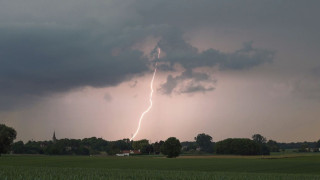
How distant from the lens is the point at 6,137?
419ft

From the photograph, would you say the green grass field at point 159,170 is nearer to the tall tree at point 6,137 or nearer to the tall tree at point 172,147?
the tall tree at point 6,137

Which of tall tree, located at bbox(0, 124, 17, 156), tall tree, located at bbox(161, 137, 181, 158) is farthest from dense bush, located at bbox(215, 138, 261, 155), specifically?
tall tree, located at bbox(0, 124, 17, 156)

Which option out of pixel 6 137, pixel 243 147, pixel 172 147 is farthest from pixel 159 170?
pixel 243 147

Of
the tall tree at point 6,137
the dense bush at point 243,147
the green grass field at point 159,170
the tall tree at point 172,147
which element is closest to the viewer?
the green grass field at point 159,170

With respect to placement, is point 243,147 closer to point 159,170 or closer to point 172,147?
point 172,147

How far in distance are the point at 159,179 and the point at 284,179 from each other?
13705 mm

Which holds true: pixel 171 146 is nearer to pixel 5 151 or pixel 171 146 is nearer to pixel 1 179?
pixel 5 151

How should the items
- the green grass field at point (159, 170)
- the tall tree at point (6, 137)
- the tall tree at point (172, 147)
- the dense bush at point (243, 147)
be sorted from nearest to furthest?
the green grass field at point (159, 170) → the tall tree at point (6, 137) → the tall tree at point (172, 147) → the dense bush at point (243, 147)

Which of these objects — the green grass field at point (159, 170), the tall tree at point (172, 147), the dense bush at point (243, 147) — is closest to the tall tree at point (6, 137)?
the green grass field at point (159, 170)

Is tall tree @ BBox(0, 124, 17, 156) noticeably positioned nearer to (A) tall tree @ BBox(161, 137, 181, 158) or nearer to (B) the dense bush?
(A) tall tree @ BBox(161, 137, 181, 158)

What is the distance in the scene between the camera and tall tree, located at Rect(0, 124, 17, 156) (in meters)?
127

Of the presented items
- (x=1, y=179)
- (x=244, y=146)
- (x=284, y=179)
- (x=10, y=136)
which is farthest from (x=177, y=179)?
(x=244, y=146)

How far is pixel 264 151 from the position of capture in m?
192

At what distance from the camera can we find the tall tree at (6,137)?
12682 cm
